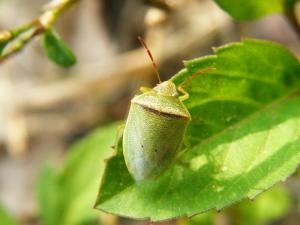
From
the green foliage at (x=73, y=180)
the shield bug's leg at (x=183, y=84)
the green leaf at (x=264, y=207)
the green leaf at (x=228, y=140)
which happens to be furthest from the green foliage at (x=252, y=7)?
the green leaf at (x=264, y=207)

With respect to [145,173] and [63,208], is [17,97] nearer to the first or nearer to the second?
[63,208]

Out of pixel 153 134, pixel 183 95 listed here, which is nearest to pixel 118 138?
pixel 153 134

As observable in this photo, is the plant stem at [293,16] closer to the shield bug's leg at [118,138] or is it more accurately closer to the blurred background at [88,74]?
the shield bug's leg at [118,138]

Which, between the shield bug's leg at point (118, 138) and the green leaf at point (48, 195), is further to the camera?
the green leaf at point (48, 195)

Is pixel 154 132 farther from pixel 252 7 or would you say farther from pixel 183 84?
pixel 252 7

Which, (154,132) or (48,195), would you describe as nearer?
(154,132)

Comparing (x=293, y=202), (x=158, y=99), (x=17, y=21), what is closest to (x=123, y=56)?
(x=17, y=21)
